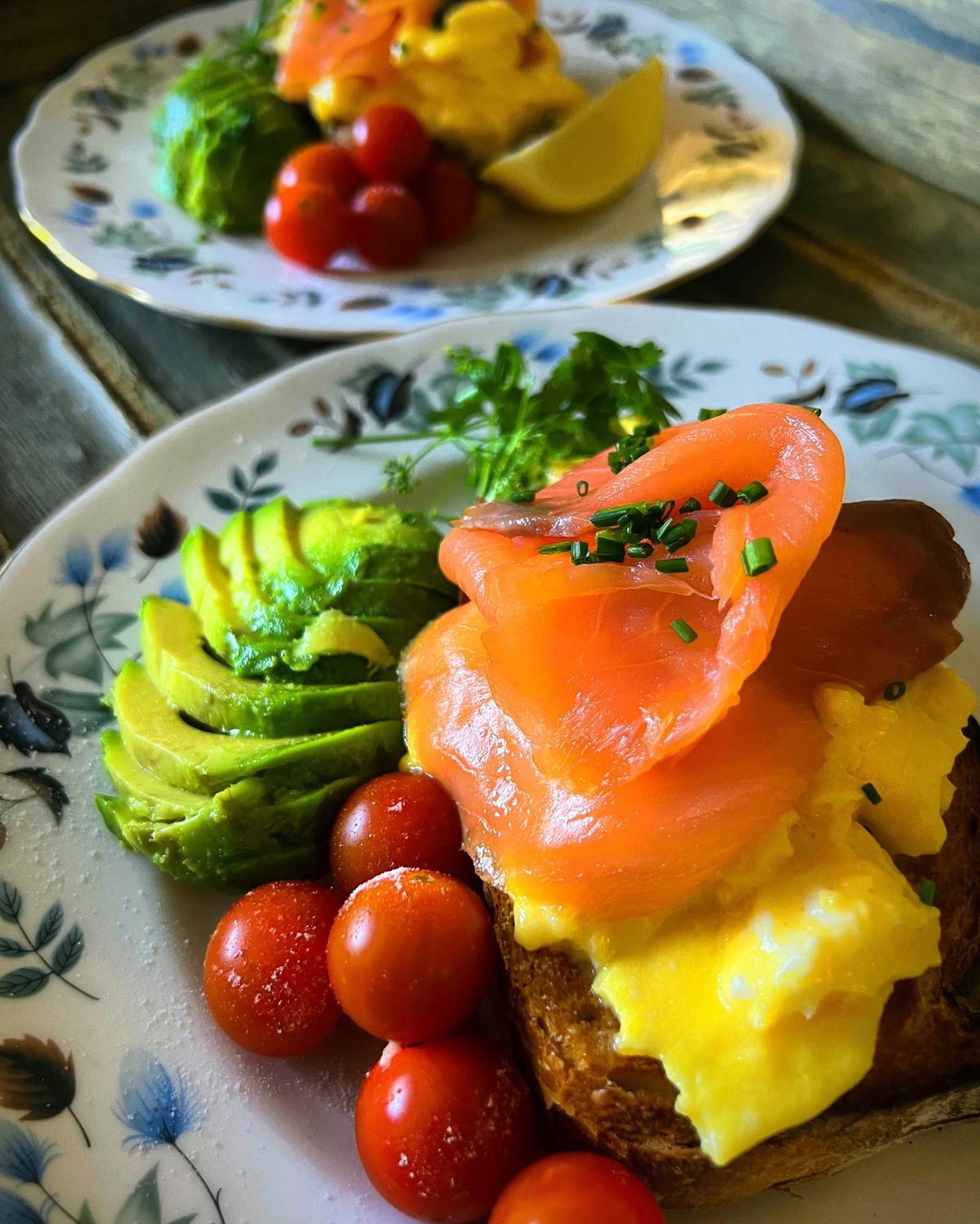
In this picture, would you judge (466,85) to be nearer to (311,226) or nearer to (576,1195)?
(311,226)

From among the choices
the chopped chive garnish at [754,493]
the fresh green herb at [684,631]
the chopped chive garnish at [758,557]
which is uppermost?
the chopped chive garnish at [758,557]

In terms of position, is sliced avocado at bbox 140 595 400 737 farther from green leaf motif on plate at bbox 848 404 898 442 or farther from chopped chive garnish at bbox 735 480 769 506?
green leaf motif on plate at bbox 848 404 898 442

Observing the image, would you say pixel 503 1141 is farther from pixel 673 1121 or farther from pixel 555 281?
pixel 555 281

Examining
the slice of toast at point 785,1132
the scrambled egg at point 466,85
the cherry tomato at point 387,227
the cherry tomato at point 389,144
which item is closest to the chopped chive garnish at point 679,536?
the slice of toast at point 785,1132

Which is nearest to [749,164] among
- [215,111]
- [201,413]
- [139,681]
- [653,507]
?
[215,111]

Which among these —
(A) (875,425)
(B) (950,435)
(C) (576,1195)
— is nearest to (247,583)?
(C) (576,1195)

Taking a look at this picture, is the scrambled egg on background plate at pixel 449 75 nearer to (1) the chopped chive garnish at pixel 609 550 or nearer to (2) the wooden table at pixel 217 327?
(2) the wooden table at pixel 217 327

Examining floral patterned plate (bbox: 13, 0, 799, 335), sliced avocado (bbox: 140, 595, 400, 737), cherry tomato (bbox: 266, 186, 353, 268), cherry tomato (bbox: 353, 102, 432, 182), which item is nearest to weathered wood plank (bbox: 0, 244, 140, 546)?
floral patterned plate (bbox: 13, 0, 799, 335)
